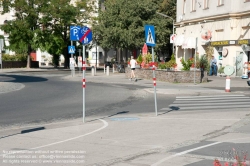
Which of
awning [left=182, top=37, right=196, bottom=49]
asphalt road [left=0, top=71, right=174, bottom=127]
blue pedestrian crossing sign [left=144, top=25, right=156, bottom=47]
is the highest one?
awning [left=182, top=37, right=196, bottom=49]

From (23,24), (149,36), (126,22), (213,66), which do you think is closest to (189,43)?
(213,66)

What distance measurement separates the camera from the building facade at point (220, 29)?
39.6 m

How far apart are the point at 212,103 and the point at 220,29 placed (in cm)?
2341

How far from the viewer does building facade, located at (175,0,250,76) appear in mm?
39562

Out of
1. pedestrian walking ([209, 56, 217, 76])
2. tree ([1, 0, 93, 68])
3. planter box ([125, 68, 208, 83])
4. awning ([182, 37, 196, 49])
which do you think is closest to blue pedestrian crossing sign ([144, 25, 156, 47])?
planter box ([125, 68, 208, 83])

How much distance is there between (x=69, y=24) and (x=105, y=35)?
38.2ft

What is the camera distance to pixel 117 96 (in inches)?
939

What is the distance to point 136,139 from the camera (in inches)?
439

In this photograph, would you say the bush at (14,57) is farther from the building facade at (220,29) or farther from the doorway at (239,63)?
the doorway at (239,63)

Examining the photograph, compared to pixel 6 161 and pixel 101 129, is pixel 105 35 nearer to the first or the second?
pixel 101 129

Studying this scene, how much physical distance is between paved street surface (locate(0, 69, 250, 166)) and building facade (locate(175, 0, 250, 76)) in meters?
21.0

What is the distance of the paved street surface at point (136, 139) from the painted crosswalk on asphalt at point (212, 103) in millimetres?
424

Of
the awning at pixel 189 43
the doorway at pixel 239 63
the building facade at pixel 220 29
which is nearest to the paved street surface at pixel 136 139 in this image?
the building facade at pixel 220 29

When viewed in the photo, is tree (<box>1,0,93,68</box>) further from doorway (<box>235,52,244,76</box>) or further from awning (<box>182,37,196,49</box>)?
doorway (<box>235,52,244,76</box>)
